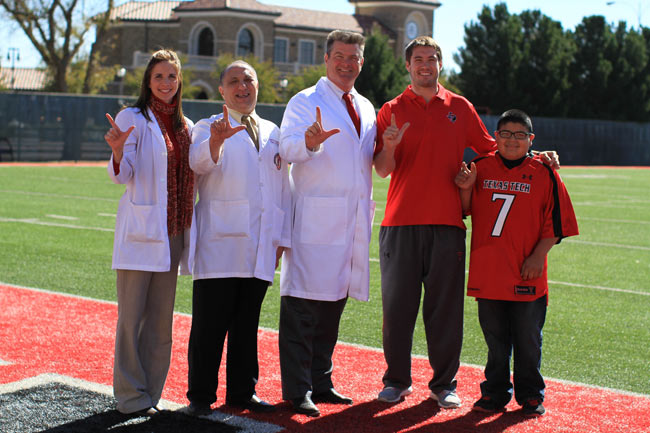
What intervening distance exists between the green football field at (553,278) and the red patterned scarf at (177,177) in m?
2.43

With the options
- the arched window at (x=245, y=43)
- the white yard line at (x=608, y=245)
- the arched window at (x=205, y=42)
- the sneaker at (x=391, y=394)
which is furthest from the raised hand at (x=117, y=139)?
the arched window at (x=205, y=42)

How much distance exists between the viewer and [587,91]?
66.0 metres

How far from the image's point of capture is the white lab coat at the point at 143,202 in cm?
481

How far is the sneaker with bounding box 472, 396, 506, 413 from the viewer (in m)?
5.20

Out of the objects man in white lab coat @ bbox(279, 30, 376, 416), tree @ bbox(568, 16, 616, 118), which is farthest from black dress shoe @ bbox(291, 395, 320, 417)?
tree @ bbox(568, 16, 616, 118)

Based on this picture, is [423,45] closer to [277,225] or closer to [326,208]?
[326,208]

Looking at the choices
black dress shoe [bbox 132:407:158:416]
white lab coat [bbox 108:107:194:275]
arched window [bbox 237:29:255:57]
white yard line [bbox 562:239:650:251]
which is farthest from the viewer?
arched window [bbox 237:29:255:57]

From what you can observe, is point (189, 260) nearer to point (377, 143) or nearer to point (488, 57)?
point (377, 143)

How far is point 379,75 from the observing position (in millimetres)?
59219

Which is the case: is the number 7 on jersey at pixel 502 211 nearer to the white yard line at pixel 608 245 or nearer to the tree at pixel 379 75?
the white yard line at pixel 608 245

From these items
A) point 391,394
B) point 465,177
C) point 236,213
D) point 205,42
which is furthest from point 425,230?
point 205,42

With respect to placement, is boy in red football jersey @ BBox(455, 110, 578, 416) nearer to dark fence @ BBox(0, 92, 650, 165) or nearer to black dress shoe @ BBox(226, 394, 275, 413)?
black dress shoe @ BBox(226, 394, 275, 413)

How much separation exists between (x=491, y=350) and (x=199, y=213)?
1.87 meters

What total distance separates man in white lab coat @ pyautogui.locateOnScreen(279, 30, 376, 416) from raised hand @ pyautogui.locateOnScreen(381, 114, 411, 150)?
0.69ft
